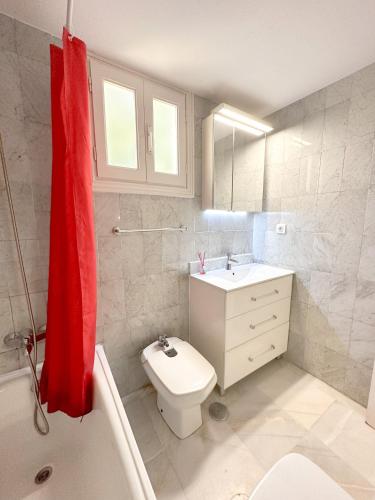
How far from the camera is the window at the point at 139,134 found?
3.88 feet

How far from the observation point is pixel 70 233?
84 cm

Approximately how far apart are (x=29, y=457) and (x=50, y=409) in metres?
0.29

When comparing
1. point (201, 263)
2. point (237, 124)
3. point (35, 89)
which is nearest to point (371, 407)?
point (201, 263)

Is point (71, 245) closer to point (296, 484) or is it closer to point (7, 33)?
point (7, 33)

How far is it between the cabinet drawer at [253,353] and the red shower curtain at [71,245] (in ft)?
2.94

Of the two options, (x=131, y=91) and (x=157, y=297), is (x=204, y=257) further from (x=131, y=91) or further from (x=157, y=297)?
(x=131, y=91)

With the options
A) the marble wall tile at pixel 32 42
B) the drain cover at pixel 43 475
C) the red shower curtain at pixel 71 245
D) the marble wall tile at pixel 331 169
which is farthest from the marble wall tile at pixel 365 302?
the marble wall tile at pixel 32 42

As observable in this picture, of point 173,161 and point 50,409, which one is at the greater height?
point 173,161

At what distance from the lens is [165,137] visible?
4.79ft

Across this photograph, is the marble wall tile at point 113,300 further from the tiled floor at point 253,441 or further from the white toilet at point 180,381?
the tiled floor at point 253,441

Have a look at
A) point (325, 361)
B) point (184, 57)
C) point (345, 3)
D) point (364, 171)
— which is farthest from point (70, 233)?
point (325, 361)

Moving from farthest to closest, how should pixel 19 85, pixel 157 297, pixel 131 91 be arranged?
pixel 157 297
pixel 131 91
pixel 19 85

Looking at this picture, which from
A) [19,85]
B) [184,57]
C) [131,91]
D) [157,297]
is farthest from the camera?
[157,297]

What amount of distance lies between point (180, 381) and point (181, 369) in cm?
9
